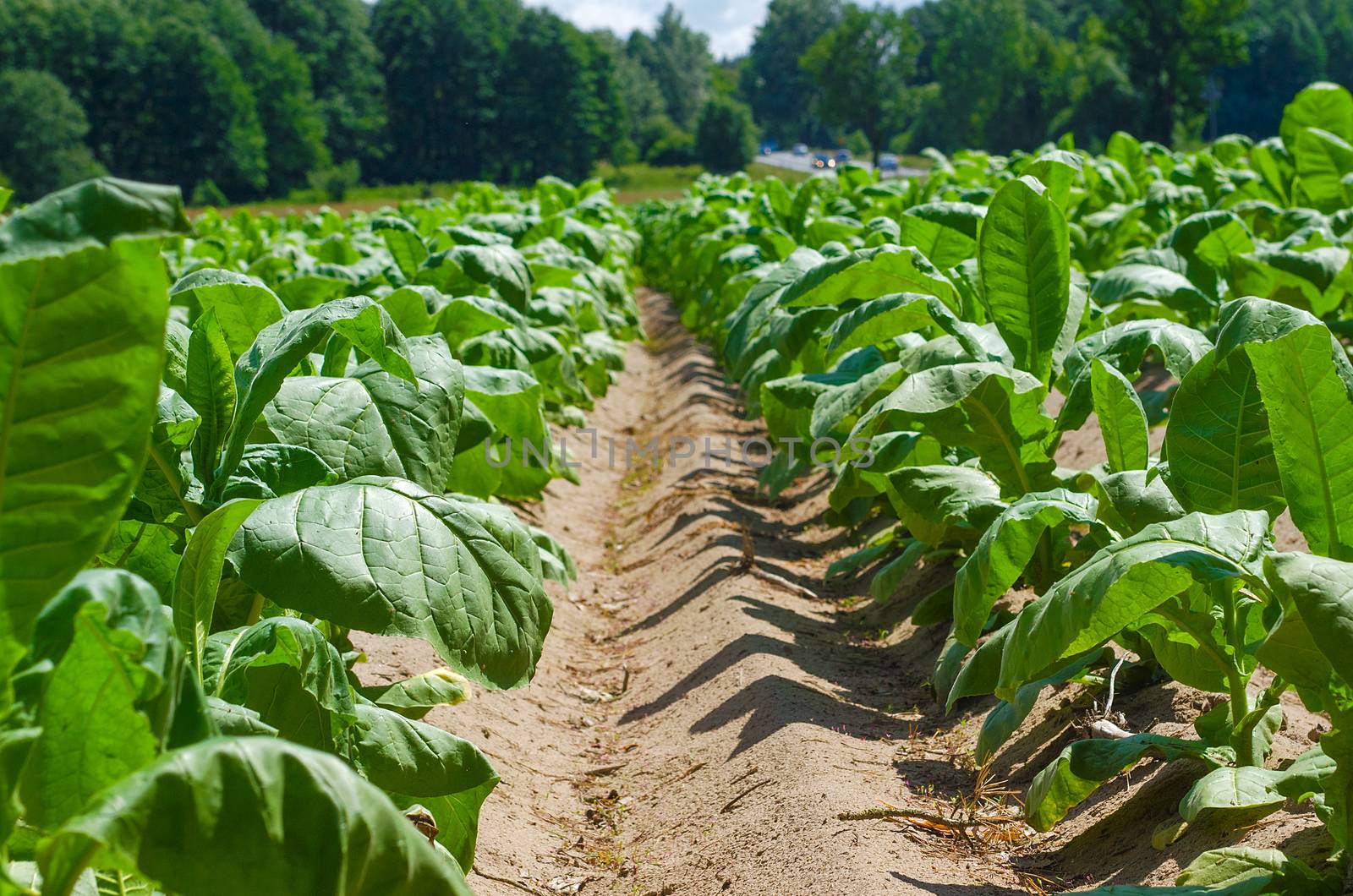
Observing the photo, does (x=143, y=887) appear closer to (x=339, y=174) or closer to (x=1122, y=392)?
(x=1122, y=392)

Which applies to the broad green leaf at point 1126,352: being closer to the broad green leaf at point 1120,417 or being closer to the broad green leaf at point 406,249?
the broad green leaf at point 1120,417

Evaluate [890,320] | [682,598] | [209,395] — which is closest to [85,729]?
[209,395]

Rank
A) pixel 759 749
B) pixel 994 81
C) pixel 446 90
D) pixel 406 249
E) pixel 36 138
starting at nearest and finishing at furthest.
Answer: pixel 759 749
pixel 406 249
pixel 36 138
pixel 994 81
pixel 446 90

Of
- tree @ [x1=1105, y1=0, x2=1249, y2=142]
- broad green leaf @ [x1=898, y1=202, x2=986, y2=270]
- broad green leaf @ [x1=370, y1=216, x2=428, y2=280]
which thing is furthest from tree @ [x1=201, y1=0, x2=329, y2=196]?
broad green leaf @ [x1=898, y1=202, x2=986, y2=270]

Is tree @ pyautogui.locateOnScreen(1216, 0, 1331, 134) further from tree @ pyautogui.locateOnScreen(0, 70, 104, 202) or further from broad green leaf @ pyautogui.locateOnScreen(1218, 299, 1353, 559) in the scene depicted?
broad green leaf @ pyautogui.locateOnScreen(1218, 299, 1353, 559)

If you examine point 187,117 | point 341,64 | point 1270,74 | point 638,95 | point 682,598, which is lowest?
point 682,598

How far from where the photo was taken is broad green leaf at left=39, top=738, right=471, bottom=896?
1.02 meters

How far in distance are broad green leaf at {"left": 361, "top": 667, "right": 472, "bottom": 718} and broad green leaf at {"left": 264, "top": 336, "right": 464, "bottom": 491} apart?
399 mm

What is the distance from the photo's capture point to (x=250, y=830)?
3.49 feet

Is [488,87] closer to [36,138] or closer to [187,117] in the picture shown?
[187,117]

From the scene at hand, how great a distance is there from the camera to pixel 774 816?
265cm

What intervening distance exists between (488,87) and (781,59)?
61379 millimetres

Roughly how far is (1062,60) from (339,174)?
39606 millimetres

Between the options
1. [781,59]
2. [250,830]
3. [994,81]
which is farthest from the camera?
[781,59]
